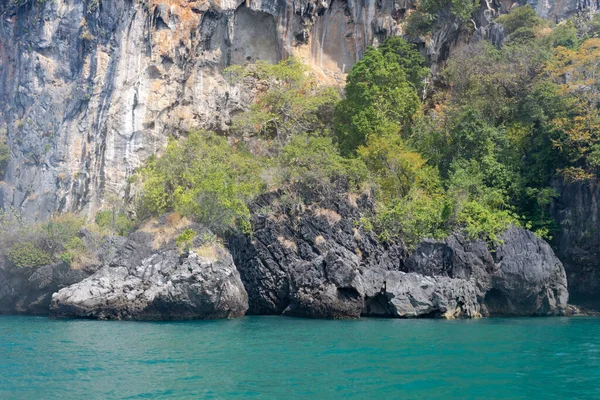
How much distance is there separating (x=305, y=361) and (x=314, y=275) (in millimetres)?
11032

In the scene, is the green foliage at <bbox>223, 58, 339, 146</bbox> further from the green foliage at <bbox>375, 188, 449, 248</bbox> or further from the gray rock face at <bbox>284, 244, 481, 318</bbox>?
the gray rock face at <bbox>284, 244, 481, 318</bbox>

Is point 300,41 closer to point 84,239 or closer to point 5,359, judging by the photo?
point 84,239

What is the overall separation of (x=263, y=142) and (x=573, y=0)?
73.9 ft

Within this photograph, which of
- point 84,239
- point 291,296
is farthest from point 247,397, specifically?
point 84,239

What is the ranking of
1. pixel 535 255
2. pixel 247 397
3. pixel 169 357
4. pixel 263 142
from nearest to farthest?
pixel 247 397 < pixel 169 357 < pixel 535 255 < pixel 263 142

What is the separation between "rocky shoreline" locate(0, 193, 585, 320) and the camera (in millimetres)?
26203

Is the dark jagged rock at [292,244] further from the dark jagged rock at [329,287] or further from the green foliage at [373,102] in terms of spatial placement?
the green foliage at [373,102]

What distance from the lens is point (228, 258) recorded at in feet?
92.4

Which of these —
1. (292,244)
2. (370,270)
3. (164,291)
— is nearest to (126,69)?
(292,244)

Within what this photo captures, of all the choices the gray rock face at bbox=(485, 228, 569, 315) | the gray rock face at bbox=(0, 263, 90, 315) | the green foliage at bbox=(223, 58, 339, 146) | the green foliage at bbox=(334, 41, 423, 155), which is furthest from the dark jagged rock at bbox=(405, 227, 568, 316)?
the gray rock face at bbox=(0, 263, 90, 315)

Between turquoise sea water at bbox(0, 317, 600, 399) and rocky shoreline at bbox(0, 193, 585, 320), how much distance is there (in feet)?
8.35

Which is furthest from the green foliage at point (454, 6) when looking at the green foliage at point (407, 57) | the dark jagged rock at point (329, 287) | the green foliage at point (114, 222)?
the green foliage at point (114, 222)

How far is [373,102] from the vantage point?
33812 mm

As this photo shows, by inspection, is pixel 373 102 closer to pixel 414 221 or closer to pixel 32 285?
pixel 414 221
